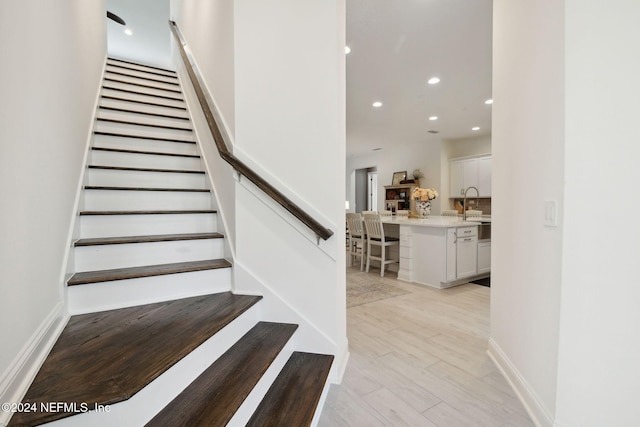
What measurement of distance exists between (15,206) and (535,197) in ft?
7.51

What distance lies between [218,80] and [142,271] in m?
1.59

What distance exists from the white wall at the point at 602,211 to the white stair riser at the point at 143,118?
3.29 m

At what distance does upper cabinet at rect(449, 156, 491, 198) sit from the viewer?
23.0 feet

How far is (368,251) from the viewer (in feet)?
15.8

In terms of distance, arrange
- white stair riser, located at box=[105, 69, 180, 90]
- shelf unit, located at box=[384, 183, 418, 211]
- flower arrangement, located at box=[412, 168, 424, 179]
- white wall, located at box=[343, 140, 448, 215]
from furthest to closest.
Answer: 1. shelf unit, located at box=[384, 183, 418, 211]
2. flower arrangement, located at box=[412, 168, 424, 179]
3. white wall, located at box=[343, 140, 448, 215]
4. white stair riser, located at box=[105, 69, 180, 90]

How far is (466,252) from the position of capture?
4027 mm

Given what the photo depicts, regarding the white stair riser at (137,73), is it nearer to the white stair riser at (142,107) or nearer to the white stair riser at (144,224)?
the white stair riser at (142,107)

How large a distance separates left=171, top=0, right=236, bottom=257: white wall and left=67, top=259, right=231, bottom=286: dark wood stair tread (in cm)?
19

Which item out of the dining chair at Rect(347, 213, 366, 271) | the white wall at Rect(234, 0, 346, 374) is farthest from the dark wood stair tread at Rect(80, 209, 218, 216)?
the dining chair at Rect(347, 213, 366, 271)

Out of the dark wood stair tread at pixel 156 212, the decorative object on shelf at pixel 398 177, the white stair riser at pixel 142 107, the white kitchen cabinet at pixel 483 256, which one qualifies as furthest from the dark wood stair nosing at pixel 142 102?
the decorative object on shelf at pixel 398 177

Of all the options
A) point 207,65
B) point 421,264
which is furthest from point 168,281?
point 421,264

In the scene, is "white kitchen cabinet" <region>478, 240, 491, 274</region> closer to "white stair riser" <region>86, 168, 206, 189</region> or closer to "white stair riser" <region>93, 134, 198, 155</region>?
"white stair riser" <region>86, 168, 206, 189</region>

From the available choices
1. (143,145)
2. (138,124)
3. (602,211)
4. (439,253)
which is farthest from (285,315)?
(439,253)

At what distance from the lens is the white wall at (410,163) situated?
25.8ft
